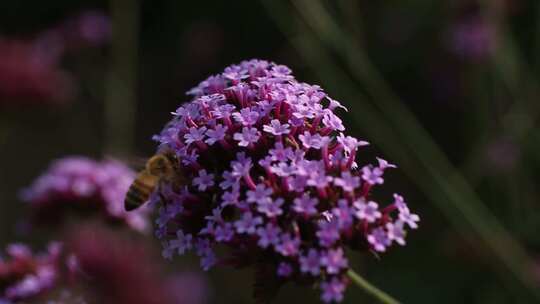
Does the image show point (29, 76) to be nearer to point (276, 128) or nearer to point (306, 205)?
point (276, 128)

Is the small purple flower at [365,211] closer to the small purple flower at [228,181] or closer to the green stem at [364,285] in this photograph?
A: the green stem at [364,285]

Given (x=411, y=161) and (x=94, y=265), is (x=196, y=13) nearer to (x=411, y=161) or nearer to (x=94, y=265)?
(x=411, y=161)

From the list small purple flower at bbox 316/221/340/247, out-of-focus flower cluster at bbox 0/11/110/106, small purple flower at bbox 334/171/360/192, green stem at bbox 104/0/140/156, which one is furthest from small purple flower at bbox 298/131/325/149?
out-of-focus flower cluster at bbox 0/11/110/106

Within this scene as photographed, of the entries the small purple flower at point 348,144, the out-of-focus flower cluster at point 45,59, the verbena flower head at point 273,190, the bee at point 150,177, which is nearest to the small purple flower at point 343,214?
the verbena flower head at point 273,190

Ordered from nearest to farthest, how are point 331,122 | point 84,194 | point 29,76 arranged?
point 331,122 < point 84,194 < point 29,76

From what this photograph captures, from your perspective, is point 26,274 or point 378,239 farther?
point 26,274

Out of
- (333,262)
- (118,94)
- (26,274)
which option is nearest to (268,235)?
(333,262)

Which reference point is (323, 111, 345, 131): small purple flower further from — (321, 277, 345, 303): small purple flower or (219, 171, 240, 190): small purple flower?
(321, 277, 345, 303): small purple flower
